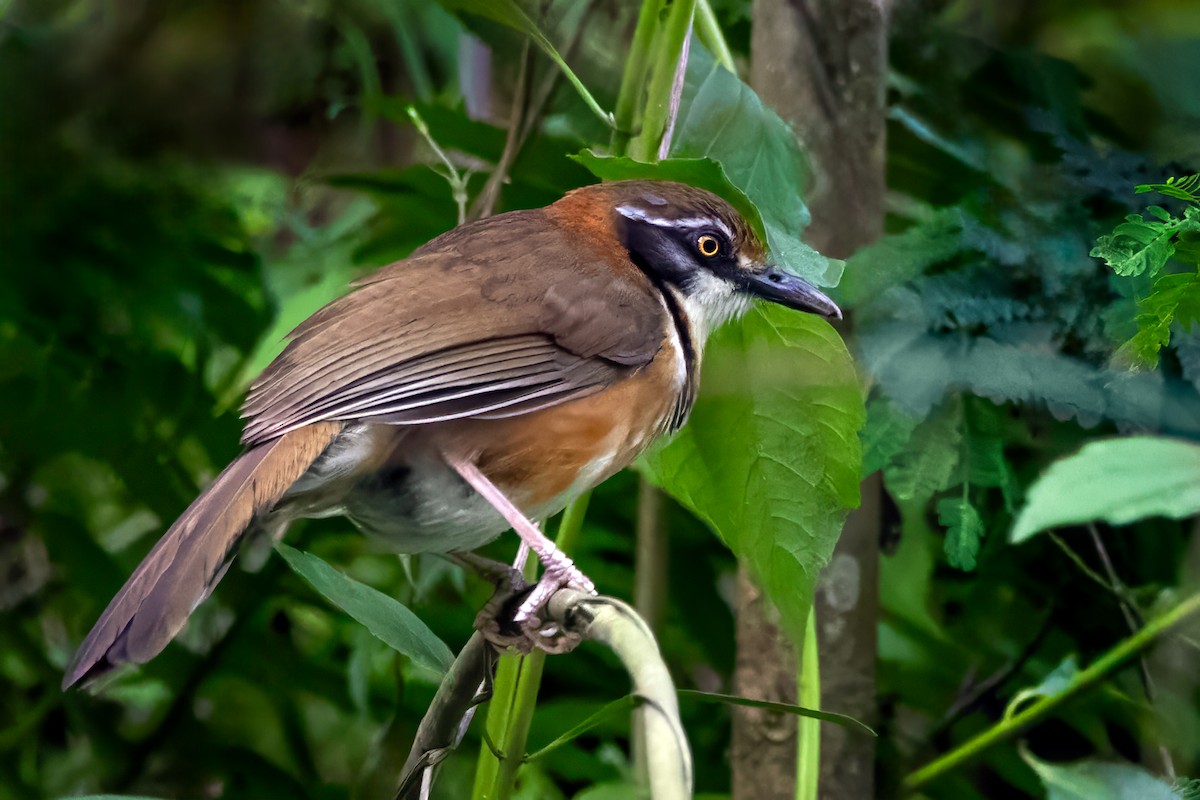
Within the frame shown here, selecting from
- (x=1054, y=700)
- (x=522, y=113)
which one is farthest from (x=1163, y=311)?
(x=522, y=113)

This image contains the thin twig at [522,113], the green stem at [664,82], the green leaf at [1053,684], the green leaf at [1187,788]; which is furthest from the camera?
the thin twig at [522,113]

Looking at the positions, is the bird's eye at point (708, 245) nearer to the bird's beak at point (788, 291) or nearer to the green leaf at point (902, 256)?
the bird's beak at point (788, 291)

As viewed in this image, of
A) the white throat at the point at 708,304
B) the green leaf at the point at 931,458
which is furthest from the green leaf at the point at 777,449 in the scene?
the green leaf at the point at 931,458

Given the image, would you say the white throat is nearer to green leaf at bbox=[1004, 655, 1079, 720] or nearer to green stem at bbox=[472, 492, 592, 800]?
green stem at bbox=[472, 492, 592, 800]

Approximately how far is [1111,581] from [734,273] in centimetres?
49

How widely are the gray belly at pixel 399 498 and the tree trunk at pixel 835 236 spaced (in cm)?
41

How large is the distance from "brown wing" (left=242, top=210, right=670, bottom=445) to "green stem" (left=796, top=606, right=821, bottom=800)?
0.30m

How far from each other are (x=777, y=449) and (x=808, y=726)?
0.88ft

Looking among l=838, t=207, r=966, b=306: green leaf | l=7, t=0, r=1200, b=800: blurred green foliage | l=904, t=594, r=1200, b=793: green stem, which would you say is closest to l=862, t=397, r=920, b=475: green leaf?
l=7, t=0, r=1200, b=800: blurred green foliage

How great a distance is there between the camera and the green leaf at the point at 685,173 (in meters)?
0.81

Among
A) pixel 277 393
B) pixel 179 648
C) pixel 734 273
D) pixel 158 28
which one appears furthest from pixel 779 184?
pixel 158 28

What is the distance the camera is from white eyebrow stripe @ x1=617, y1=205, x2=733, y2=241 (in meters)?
0.90

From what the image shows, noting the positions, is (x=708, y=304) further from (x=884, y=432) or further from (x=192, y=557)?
(x=192, y=557)

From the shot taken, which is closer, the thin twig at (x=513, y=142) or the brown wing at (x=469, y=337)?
the brown wing at (x=469, y=337)
